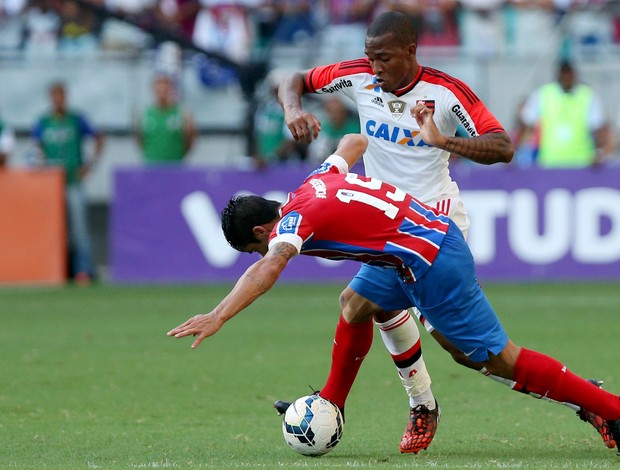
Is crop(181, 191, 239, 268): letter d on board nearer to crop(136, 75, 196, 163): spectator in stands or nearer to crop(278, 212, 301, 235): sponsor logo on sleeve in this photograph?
crop(136, 75, 196, 163): spectator in stands

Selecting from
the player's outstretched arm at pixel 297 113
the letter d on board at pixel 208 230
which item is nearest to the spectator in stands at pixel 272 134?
the letter d on board at pixel 208 230

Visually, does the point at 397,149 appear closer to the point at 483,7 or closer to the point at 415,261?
the point at 415,261

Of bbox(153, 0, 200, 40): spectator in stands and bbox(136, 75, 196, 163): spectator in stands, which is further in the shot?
bbox(153, 0, 200, 40): spectator in stands

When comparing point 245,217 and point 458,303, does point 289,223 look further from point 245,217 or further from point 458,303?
point 458,303

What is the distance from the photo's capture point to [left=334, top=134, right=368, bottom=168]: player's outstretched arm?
6.49 m

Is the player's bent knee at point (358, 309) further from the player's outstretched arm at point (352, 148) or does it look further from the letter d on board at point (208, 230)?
the letter d on board at point (208, 230)

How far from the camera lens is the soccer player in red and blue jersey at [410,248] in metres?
5.97

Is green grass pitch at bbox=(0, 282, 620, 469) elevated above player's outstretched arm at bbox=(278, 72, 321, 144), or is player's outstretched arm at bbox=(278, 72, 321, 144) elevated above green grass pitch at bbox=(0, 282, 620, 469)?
player's outstretched arm at bbox=(278, 72, 321, 144)

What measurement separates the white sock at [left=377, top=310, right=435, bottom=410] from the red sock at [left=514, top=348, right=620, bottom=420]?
0.84 metres

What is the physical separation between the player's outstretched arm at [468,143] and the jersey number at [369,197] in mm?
326

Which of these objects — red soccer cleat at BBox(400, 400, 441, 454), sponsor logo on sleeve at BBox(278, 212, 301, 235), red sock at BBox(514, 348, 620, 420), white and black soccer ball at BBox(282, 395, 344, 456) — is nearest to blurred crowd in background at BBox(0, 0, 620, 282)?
red soccer cleat at BBox(400, 400, 441, 454)

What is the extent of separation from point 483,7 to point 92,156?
6.14 metres

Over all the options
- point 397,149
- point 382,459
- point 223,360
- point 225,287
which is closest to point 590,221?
point 225,287

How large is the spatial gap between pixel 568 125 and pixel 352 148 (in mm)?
9539
